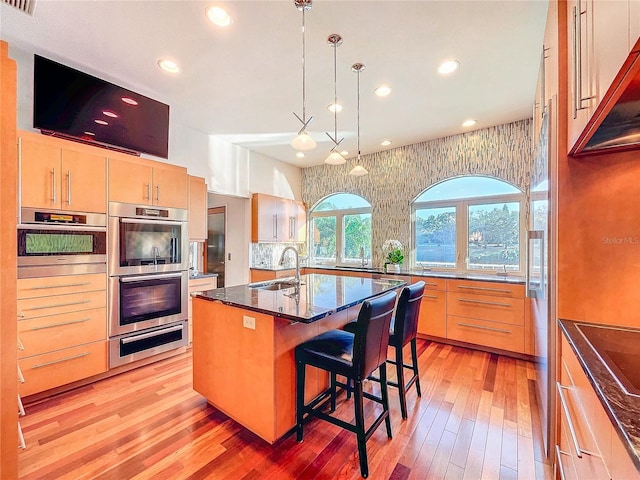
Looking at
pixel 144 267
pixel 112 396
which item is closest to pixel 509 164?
pixel 144 267

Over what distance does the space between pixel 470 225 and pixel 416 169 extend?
119 cm

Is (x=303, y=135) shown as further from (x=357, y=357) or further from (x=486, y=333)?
(x=486, y=333)

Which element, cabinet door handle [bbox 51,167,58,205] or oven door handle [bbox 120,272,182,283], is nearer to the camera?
cabinet door handle [bbox 51,167,58,205]

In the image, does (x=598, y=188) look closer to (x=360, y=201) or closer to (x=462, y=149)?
(x=462, y=149)

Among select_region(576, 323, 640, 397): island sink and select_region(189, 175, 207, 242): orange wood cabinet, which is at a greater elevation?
select_region(189, 175, 207, 242): orange wood cabinet

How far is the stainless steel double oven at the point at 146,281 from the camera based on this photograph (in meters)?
2.72

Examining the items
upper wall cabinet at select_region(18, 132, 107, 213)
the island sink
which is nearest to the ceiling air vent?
upper wall cabinet at select_region(18, 132, 107, 213)

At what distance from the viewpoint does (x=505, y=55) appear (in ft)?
7.57

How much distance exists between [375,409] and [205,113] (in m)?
3.64

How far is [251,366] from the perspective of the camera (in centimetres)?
185

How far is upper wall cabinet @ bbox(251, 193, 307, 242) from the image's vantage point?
4.72 metres

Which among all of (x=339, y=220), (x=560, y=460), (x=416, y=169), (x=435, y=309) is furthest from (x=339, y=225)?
(x=560, y=460)

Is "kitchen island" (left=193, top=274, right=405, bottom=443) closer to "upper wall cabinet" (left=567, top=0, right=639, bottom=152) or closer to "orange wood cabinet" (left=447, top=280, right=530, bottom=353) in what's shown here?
"upper wall cabinet" (left=567, top=0, right=639, bottom=152)

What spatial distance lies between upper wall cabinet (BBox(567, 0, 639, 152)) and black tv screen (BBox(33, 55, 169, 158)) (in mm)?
3521
